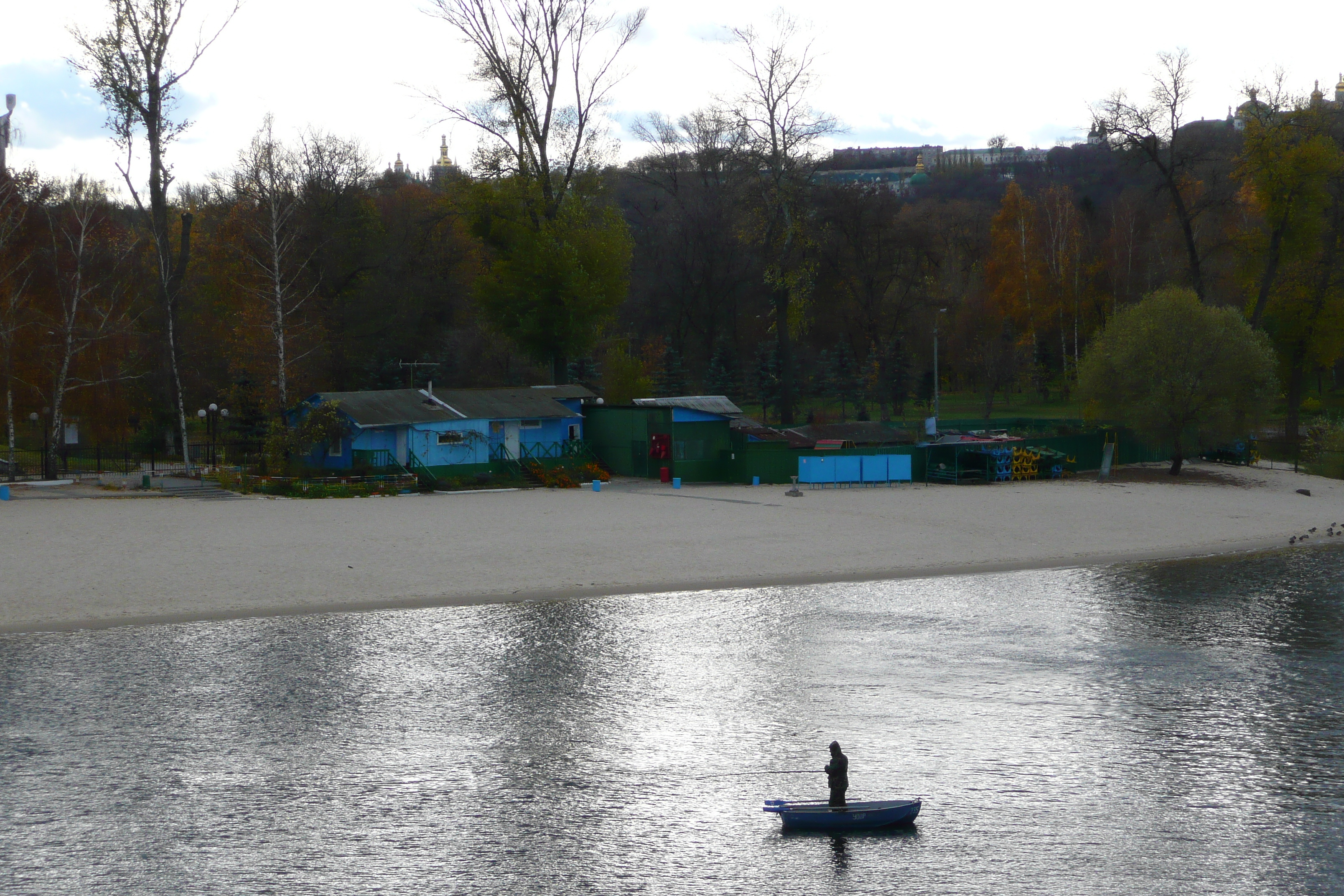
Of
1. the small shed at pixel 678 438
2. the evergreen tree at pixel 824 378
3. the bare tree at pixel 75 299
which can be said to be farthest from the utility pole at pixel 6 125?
the evergreen tree at pixel 824 378

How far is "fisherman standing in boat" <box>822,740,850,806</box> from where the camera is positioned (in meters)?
12.5

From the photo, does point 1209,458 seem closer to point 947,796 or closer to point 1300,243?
point 1300,243

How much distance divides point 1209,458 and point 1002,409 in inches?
1025

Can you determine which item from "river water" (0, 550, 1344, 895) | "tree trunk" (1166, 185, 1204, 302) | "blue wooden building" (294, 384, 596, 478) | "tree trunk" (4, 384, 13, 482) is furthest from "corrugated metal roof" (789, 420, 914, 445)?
"tree trunk" (4, 384, 13, 482)

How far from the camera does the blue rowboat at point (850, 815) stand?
487 inches

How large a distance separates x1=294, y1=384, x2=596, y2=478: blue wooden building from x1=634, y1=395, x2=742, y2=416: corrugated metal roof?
328 centimetres

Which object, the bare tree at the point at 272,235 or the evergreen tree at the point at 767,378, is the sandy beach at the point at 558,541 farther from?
the evergreen tree at the point at 767,378

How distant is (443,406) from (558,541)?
1501 cm

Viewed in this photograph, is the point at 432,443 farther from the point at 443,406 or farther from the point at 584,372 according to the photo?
the point at 584,372

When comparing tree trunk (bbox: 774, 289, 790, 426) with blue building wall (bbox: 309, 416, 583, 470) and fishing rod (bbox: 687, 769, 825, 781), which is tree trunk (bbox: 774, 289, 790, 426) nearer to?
blue building wall (bbox: 309, 416, 583, 470)

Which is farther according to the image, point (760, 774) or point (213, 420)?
point (213, 420)

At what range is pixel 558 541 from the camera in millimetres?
29141

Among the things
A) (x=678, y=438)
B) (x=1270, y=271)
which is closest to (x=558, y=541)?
(x=678, y=438)

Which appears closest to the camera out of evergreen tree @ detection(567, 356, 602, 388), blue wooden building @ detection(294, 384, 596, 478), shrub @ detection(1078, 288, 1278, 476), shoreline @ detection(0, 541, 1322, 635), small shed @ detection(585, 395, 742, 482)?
shoreline @ detection(0, 541, 1322, 635)
